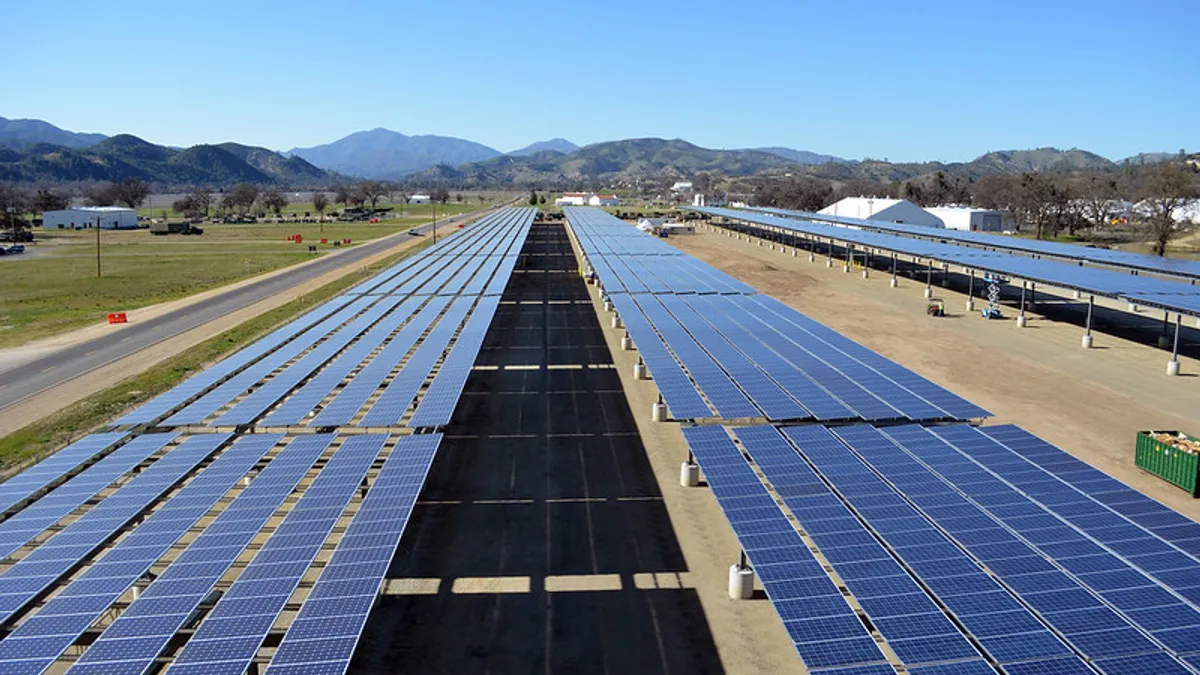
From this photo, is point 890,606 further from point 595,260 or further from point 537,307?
point 595,260

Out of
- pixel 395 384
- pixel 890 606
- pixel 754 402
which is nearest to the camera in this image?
pixel 890 606

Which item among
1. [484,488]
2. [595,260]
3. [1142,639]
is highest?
[595,260]

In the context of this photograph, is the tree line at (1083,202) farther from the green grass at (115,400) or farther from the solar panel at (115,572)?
the solar panel at (115,572)

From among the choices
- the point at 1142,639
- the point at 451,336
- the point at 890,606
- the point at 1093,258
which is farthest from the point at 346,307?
the point at 1093,258

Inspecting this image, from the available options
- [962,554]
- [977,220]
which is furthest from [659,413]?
[977,220]

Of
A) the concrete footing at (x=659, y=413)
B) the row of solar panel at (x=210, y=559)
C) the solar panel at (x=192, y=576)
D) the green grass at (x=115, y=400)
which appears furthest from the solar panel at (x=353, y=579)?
the green grass at (x=115, y=400)

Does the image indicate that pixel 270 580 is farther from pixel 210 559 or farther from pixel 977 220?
pixel 977 220
